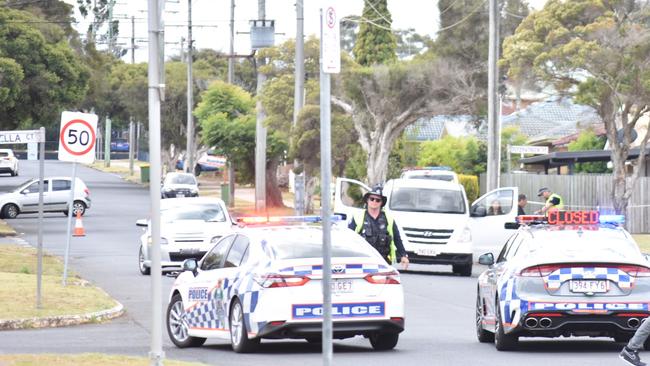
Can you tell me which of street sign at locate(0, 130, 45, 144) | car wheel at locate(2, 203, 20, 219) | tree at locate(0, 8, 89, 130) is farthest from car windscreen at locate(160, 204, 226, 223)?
car wheel at locate(2, 203, 20, 219)

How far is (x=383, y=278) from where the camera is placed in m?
14.8

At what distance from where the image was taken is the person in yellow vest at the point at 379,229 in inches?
719

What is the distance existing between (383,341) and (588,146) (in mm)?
52608

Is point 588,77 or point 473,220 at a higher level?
point 588,77

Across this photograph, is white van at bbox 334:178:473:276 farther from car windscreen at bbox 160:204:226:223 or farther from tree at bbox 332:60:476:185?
tree at bbox 332:60:476:185

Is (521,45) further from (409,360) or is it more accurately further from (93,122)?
(409,360)

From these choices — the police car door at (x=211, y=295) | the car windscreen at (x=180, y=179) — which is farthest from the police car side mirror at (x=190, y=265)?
the car windscreen at (x=180, y=179)

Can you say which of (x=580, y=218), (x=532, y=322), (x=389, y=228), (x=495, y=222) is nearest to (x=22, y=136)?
(x=389, y=228)

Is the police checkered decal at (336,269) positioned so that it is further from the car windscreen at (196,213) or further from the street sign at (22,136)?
the car windscreen at (196,213)

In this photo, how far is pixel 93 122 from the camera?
2369 centimetres

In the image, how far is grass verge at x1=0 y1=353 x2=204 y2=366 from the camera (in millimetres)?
13398

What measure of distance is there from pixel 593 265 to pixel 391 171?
164 feet

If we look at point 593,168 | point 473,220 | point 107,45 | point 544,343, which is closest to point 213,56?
point 107,45

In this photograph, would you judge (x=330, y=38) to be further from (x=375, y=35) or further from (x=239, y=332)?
(x=375, y=35)
